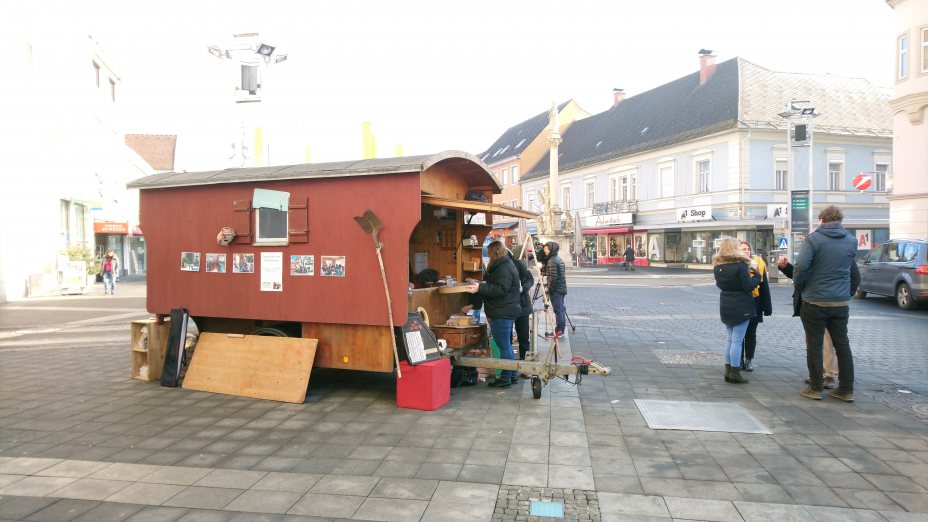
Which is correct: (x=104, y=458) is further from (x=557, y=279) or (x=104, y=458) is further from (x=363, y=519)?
(x=557, y=279)

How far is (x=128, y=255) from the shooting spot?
131 ft

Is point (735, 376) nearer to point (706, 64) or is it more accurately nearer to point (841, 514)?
point (841, 514)

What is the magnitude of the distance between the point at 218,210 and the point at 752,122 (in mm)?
34684

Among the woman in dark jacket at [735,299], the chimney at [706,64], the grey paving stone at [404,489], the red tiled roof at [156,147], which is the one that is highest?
the chimney at [706,64]

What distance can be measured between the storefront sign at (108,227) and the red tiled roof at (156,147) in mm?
26014

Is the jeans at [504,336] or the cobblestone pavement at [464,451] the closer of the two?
the cobblestone pavement at [464,451]

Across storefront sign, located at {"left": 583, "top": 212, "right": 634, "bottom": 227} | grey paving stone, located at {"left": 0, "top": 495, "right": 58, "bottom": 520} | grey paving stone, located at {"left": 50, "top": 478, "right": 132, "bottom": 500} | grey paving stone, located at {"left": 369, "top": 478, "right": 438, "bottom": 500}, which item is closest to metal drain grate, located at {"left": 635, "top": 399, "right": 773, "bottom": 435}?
grey paving stone, located at {"left": 369, "top": 478, "right": 438, "bottom": 500}

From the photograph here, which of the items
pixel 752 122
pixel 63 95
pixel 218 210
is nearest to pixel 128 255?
pixel 63 95

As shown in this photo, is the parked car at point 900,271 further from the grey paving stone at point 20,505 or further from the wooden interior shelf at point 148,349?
Result: the grey paving stone at point 20,505

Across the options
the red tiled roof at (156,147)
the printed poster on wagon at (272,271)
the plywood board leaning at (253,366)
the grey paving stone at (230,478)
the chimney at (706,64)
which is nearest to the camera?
the grey paving stone at (230,478)

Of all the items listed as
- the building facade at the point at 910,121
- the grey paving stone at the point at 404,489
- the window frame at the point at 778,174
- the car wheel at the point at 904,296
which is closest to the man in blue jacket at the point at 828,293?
the grey paving stone at the point at 404,489

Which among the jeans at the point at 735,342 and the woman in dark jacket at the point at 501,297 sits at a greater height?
the woman in dark jacket at the point at 501,297

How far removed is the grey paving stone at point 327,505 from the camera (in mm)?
3858

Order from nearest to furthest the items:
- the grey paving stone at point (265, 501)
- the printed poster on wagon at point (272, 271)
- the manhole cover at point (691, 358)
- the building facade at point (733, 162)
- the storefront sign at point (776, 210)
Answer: the grey paving stone at point (265, 501) → the printed poster on wagon at point (272, 271) → the manhole cover at point (691, 358) → the storefront sign at point (776, 210) → the building facade at point (733, 162)
